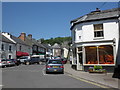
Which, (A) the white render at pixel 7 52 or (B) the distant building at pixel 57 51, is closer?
(A) the white render at pixel 7 52

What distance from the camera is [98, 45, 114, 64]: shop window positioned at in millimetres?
17500

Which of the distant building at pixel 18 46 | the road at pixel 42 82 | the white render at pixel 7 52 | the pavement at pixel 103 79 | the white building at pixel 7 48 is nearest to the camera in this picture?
the road at pixel 42 82

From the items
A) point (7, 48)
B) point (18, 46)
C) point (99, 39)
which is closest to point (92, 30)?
point (99, 39)

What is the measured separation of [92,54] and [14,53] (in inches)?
1233

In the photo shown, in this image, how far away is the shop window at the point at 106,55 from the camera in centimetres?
1750

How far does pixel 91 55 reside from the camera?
18.4 meters

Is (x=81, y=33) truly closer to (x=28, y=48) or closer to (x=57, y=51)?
(x=28, y=48)

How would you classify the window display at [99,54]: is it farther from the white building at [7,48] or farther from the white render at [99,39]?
the white building at [7,48]

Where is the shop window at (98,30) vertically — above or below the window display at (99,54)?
above

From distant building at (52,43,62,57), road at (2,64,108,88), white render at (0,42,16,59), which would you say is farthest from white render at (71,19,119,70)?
distant building at (52,43,62,57)

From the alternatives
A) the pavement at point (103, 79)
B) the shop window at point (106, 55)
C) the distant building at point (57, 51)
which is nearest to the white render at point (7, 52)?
the shop window at point (106, 55)

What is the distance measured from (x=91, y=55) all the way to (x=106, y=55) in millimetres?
1660

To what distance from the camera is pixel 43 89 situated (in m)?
8.55

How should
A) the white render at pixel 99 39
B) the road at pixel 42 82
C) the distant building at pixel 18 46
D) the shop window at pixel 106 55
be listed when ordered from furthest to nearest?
the distant building at pixel 18 46 < the shop window at pixel 106 55 < the white render at pixel 99 39 < the road at pixel 42 82
